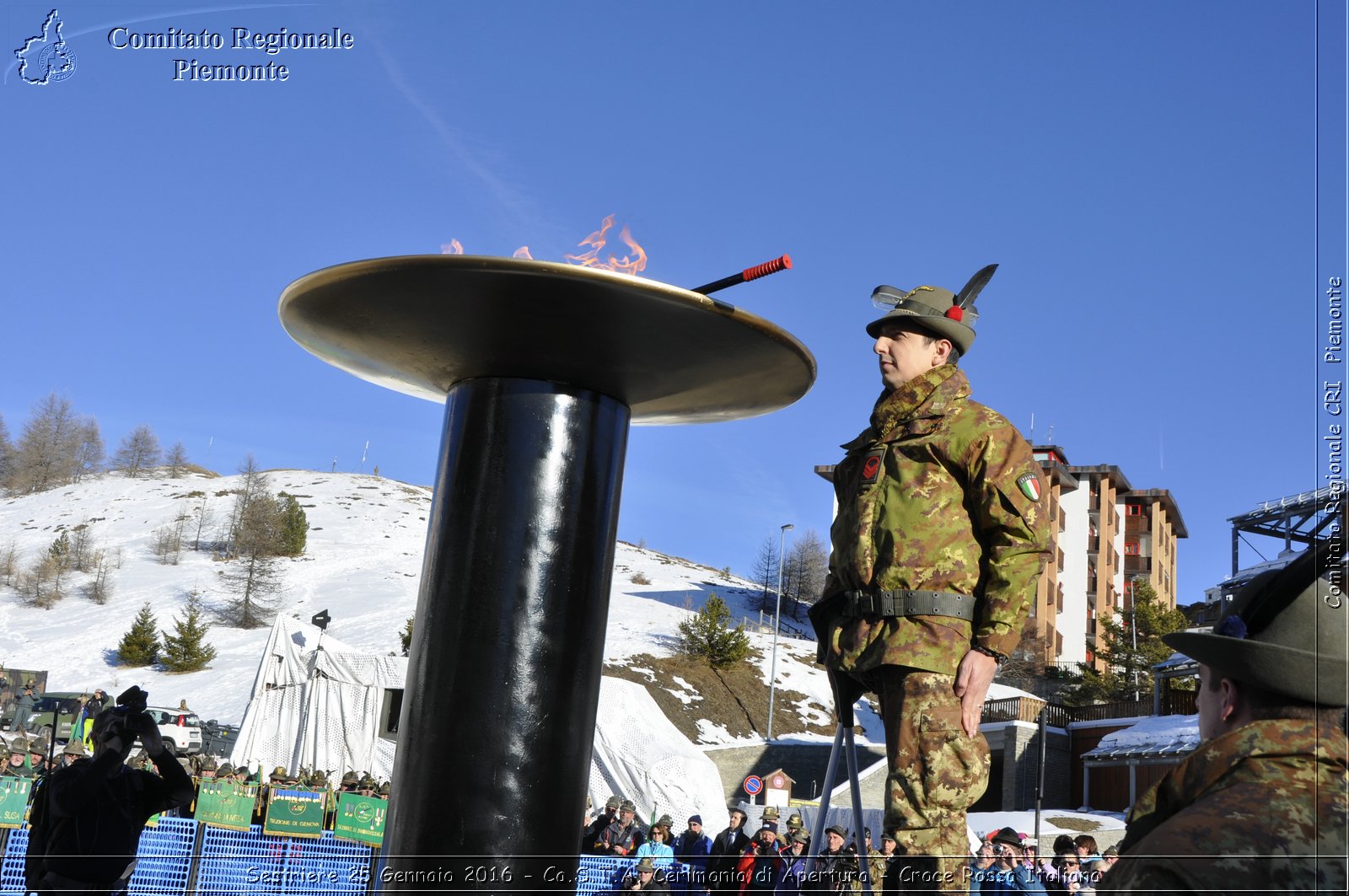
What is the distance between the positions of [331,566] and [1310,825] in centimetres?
8043

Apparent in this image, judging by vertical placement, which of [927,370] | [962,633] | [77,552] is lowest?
[962,633]

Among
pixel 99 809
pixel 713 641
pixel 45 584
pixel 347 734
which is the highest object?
pixel 45 584

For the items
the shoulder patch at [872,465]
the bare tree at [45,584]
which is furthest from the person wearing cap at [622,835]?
the bare tree at [45,584]

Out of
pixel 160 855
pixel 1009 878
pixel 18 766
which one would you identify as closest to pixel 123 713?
pixel 1009 878

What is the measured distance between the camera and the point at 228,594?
71750mm

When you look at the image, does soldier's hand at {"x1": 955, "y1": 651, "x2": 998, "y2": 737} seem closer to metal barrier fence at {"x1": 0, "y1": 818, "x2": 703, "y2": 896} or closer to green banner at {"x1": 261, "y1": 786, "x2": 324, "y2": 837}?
metal barrier fence at {"x1": 0, "y1": 818, "x2": 703, "y2": 896}

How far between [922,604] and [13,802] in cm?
1272

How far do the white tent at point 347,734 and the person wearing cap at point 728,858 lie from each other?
38.4 feet

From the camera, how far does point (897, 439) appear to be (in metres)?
3.33

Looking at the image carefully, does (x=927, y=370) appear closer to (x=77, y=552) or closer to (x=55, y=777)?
(x=55, y=777)

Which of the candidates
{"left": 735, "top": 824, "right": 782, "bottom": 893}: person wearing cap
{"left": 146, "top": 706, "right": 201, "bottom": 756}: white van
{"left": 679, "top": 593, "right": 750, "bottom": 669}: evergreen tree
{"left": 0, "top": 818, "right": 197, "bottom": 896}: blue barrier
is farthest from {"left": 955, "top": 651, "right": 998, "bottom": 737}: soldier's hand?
{"left": 679, "top": 593, "right": 750, "bottom": 669}: evergreen tree

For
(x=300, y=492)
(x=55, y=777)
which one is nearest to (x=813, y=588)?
(x=300, y=492)

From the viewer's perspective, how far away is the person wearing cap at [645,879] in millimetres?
11461

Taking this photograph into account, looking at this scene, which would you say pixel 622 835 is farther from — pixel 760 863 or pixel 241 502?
pixel 241 502
